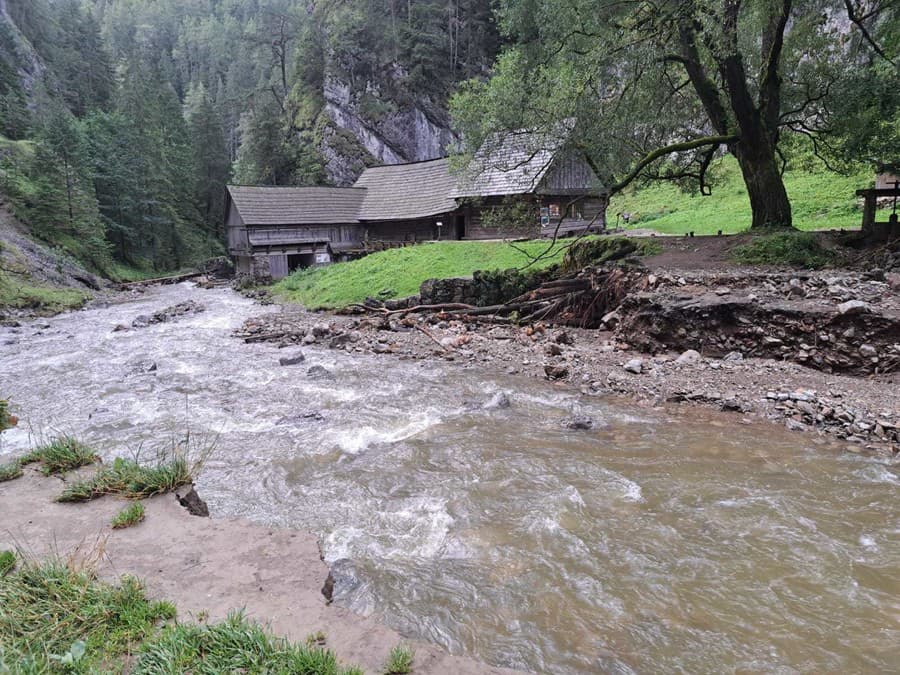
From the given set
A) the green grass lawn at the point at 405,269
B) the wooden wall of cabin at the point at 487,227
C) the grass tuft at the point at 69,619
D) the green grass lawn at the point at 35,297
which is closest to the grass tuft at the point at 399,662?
the grass tuft at the point at 69,619

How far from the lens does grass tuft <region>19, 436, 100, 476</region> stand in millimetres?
5914

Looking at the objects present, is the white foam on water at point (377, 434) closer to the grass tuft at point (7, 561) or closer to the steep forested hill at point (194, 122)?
the grass tuft at point (7, 561)

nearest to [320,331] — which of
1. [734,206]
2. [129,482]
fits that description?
[129,482]

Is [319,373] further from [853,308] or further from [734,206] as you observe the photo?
[734,206]

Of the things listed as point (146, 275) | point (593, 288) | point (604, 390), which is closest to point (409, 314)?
point (593, 288)

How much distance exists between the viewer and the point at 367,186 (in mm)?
39812

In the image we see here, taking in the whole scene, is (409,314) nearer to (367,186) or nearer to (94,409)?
(94,409)

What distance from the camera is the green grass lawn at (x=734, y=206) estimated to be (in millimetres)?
22656

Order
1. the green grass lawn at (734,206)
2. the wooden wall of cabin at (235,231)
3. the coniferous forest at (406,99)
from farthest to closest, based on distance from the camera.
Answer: the wooden wall of cabin at (235,231) < the green grass lawn at (734,206) < the coniferous forest at (406,99)

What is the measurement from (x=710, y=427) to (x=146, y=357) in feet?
46.6

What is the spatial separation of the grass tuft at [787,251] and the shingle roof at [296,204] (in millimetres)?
28514

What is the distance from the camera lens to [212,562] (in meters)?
4.23

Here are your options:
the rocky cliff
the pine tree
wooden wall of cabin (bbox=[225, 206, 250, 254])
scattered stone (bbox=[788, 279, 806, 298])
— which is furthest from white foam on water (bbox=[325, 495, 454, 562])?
the pine tree

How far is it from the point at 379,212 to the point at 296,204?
587 centimetres
